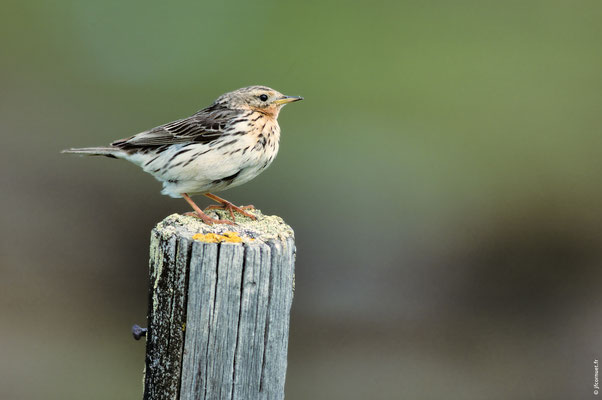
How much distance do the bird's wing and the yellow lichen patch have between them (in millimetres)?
1850

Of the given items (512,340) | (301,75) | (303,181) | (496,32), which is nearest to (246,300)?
(512,340)

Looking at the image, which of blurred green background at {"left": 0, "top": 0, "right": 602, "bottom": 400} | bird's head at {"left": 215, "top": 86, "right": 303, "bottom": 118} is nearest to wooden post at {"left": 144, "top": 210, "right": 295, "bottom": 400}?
bird's head at {"left": 215, "top": 86, "right": 303, "bottom": 118}

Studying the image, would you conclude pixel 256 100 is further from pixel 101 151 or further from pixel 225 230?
pixel 225 230

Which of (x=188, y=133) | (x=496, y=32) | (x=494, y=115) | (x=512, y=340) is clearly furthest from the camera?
(x=496, y=32)

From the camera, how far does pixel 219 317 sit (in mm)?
4891

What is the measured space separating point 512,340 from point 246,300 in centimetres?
725

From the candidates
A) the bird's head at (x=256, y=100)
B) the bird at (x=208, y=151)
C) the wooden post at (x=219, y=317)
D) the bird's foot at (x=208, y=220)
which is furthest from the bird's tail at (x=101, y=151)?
the wooden post at (x=219, y=317)

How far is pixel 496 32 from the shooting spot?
18812 millimetres

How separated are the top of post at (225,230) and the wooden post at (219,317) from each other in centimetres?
2

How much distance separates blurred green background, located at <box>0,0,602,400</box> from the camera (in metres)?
11.1

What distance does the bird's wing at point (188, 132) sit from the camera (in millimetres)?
6816

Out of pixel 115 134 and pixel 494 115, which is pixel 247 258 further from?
pixel 494 115

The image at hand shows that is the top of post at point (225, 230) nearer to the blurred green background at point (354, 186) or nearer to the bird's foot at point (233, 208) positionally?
the bird's foot at point (233, 208)

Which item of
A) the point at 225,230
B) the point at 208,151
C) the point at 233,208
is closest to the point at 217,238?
the point at 225,230
